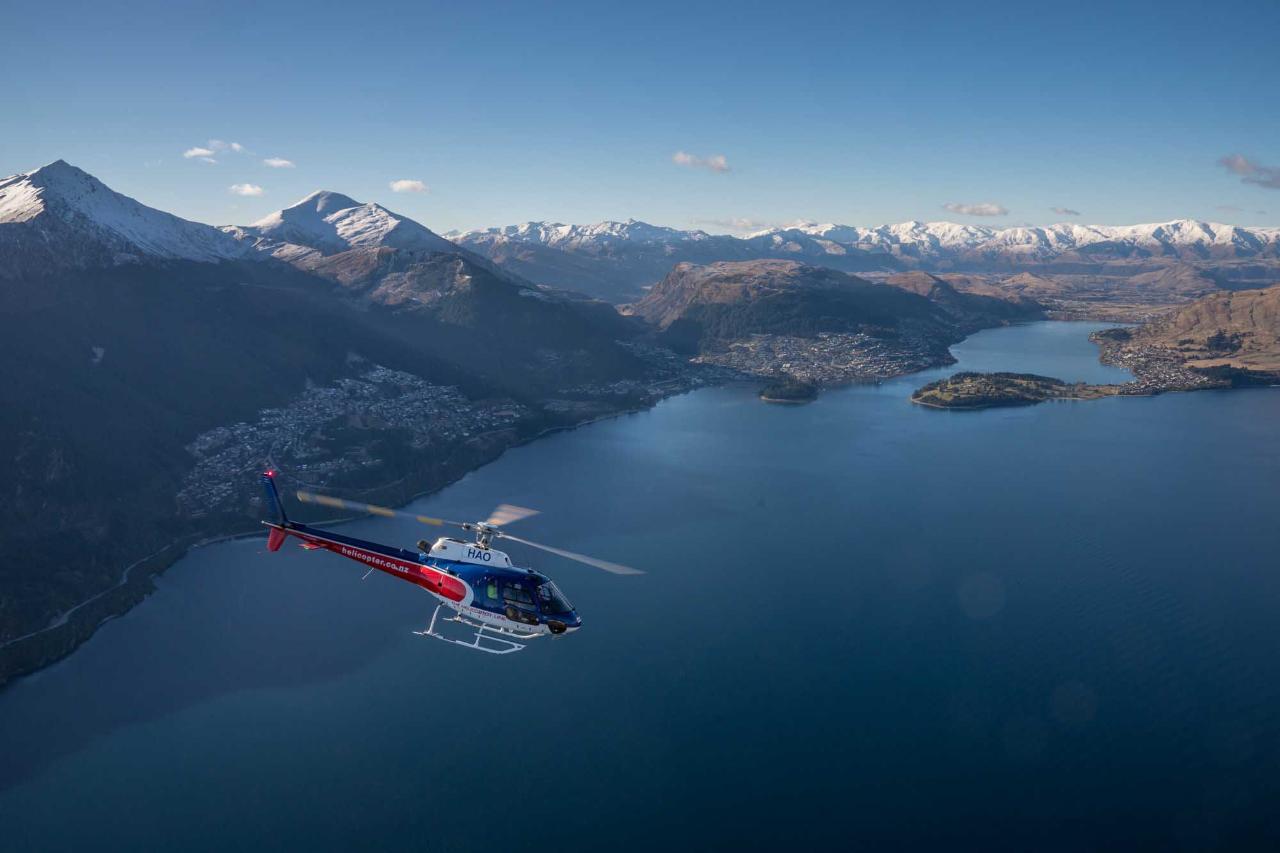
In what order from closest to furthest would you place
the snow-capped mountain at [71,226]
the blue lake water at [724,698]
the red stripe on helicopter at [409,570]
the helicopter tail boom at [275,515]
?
the red stripe on helicopter at [409,570]
the helicopter tail boom at [275,515]
the blue lake water at [724,698]
the snow-capped mountain at [71,226]

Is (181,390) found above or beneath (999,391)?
above

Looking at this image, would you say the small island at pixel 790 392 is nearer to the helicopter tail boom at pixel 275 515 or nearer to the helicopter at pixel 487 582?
the helicopter tail boom at pixel 275 515

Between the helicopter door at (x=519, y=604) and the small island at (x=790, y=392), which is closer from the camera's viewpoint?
the helicopter door at (x=519, y=604)

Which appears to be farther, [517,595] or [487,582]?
[487,582]

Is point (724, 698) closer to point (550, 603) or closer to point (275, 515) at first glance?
point (550, 603)

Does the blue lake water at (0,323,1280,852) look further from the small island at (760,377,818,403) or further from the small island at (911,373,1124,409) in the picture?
the small island at (760,377,818,403)

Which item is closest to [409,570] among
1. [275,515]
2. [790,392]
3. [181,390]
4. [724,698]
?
[275,515]

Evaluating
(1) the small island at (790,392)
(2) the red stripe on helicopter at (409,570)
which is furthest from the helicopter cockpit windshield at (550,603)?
(1) the small island at (790,392)
